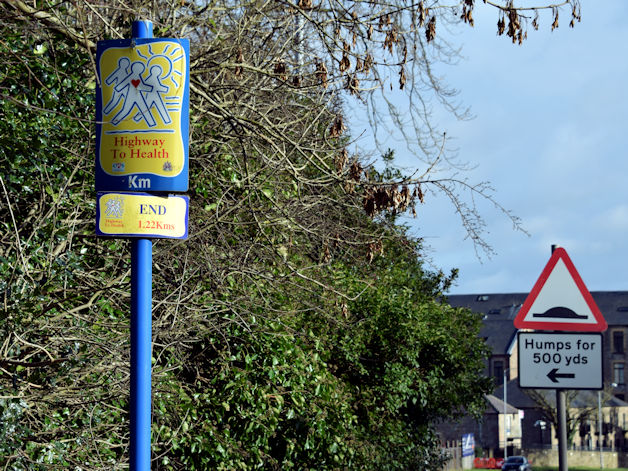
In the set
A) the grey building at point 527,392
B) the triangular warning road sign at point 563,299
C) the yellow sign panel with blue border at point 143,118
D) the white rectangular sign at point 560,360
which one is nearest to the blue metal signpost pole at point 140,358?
the yellow sign panel with blue border at point 143,118

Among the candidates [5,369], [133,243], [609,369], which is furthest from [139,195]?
[609,369]

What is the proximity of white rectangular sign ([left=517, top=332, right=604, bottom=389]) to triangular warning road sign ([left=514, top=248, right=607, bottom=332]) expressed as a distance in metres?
0.11

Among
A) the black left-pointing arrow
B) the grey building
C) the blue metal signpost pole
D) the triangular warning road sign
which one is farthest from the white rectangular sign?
the grey building

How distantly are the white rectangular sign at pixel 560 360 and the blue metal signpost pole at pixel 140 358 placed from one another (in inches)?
126

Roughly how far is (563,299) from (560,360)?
0.50 meters

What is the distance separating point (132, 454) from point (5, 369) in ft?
7.48

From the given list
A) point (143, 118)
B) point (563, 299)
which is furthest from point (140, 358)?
point (563, 299)

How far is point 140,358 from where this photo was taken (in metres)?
4.97

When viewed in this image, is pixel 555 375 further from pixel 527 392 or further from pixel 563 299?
pixel 527 392

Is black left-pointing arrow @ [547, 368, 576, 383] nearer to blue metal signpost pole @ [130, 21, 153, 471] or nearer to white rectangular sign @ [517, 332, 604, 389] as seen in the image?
white rectangular sign @ [517, 332, 604, 389]

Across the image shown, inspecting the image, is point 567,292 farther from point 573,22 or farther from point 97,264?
point 97,264

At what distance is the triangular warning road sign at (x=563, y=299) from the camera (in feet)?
23.4

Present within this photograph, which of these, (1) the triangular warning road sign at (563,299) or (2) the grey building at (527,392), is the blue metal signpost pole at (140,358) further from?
(2) the grey building at (527,392)

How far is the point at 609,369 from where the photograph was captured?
94875 mm
